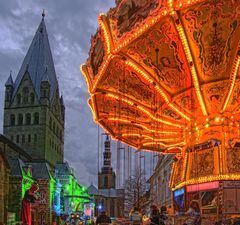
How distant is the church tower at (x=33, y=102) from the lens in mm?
91750

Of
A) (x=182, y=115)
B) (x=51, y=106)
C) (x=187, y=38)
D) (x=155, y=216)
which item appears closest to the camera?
(x=155, y=216)

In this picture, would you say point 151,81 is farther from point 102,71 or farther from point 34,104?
point 34,104

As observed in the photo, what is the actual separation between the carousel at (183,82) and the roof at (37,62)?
7191cm

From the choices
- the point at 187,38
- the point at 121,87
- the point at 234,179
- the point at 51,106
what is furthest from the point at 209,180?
the point at 51,106

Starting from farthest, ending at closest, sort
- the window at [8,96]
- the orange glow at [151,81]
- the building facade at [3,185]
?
the window at [8,96]
the building facade at [3,185]
the orange glow at [151,81]

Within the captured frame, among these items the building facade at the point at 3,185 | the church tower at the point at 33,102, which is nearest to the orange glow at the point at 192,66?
the building facade at the point at 3,185

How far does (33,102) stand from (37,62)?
810 centimetres

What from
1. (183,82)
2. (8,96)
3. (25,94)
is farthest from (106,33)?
(8,96)

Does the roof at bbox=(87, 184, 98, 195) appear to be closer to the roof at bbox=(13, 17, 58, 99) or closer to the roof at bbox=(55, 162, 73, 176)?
the roof at bbox=(55, 162, 73, 176)

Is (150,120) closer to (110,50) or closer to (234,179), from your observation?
(234,179)

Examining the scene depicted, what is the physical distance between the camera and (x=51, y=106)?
96.8m

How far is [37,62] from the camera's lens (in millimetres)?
93688

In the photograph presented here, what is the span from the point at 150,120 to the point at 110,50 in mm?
8055

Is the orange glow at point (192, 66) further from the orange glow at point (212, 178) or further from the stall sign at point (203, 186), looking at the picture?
the stall sign at point (203, 186)
